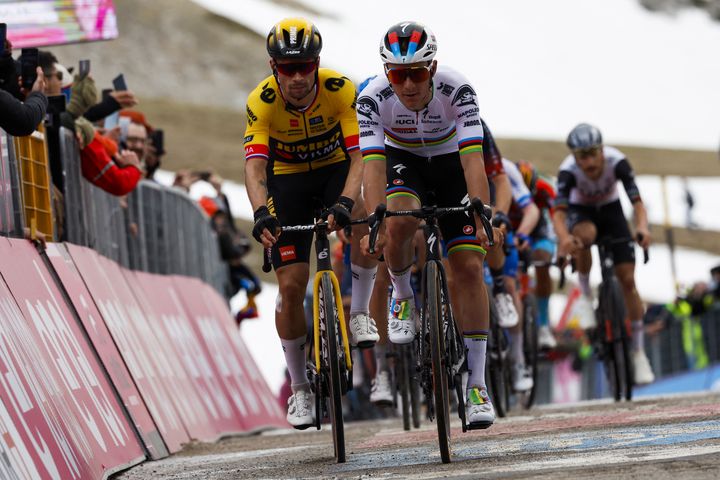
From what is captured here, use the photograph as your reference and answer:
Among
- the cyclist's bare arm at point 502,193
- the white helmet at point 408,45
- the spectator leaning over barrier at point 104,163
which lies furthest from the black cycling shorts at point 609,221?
the white helmet at point 408,45

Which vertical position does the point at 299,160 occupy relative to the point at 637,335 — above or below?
above

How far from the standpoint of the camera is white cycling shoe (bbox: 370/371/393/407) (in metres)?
9.41

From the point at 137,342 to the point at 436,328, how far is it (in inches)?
149

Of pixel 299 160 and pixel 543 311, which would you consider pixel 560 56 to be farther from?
pixel 299 160

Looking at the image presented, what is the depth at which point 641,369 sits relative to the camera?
13195 mm

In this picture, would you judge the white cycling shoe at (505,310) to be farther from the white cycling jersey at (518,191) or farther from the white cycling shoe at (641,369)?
the white cycling shoe at (641,369)

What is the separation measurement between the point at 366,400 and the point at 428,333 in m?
12.6

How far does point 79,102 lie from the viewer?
10.4 m

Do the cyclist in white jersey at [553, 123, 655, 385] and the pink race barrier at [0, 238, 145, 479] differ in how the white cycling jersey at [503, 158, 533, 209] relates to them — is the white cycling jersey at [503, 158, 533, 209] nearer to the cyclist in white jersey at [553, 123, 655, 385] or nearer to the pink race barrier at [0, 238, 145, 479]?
the cyclist in white jersey at [553, 123, 655, 385]

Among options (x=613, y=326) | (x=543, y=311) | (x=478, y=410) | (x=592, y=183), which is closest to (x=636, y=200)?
(x=592, y=183)

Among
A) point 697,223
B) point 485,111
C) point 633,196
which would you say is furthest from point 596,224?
point 485,111

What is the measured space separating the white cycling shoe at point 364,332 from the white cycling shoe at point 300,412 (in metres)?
0.46

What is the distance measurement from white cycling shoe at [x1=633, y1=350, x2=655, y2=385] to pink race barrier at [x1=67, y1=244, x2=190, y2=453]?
4.28 m

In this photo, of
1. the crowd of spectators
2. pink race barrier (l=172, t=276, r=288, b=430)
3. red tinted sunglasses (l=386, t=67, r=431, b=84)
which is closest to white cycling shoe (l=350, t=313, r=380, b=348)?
red tinted sunglasses (l=386, t=67, r=431, b=84)
